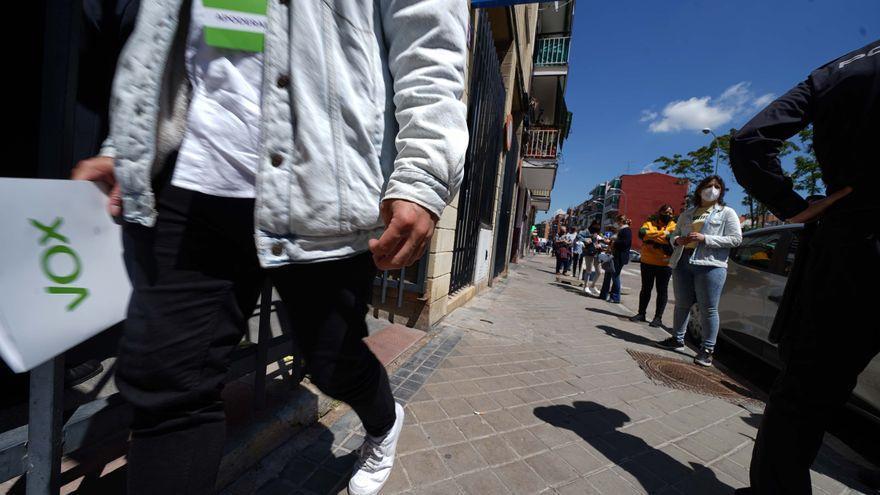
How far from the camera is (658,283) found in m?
5.54

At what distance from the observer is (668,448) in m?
2.06

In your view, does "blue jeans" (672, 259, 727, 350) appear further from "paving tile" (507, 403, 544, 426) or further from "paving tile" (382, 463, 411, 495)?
"paving tile" (382, 463, 411, 495)

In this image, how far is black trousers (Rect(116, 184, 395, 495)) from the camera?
→ 0.80 m

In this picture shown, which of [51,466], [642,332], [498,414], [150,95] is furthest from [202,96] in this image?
[642,332]

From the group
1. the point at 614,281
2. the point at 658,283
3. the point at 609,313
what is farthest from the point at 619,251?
the point at 658,283

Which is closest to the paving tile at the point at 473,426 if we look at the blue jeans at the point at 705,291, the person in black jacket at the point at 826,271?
the person in black jacket at the point at 826,271

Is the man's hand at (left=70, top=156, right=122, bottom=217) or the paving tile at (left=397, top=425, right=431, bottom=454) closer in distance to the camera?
the man's hand at (left=70, top=156, right=122, bottom=217)

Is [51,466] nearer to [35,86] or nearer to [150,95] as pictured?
[150,95]

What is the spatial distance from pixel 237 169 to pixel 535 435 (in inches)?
77.5

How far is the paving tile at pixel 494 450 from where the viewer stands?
175cm

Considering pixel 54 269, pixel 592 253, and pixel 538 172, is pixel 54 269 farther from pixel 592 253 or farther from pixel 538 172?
pixel 538 172

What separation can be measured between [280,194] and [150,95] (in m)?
0.39

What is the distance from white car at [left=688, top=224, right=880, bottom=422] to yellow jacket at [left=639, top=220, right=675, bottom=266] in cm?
98

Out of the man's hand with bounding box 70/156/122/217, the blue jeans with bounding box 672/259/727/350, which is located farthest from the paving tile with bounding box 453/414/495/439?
the blue jeans with bounding box 672/259/727/350
